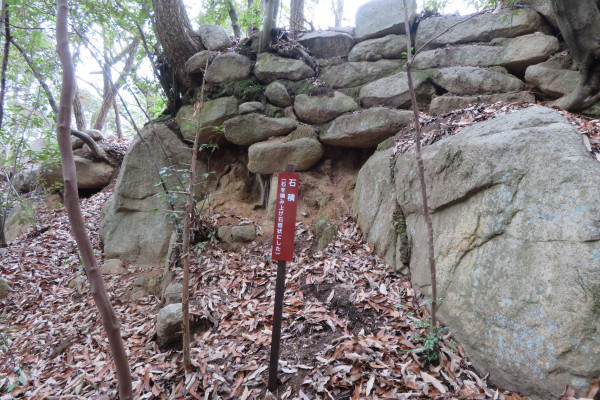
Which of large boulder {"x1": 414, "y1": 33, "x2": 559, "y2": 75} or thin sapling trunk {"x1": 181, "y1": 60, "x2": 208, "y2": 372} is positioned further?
large boulder {"x1": 414, "y1": 33, "x2": 559, "y2": 75}

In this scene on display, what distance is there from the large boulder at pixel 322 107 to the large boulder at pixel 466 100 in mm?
1356

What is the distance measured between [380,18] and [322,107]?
98.5 inches

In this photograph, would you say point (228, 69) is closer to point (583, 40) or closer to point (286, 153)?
point (286, 153)

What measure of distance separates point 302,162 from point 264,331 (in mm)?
3090

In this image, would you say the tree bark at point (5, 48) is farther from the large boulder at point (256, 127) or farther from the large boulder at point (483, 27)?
the large boulder at point (483, 27)

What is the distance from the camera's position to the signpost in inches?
100

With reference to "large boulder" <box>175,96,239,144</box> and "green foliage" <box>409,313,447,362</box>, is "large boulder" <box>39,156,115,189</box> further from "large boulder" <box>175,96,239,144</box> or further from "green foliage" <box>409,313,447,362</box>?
"green foliage" <box>409,313,447,362</box>

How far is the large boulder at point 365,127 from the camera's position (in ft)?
16.6

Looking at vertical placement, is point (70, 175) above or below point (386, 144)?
below

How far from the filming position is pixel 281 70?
6.23 m

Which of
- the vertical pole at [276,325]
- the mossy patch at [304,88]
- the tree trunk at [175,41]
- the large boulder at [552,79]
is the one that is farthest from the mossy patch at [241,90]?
the large boulder at [552,79]

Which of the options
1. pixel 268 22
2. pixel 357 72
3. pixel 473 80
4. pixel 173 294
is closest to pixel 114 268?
pixel 173 294

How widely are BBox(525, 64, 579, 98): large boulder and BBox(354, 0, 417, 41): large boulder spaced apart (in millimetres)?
2460

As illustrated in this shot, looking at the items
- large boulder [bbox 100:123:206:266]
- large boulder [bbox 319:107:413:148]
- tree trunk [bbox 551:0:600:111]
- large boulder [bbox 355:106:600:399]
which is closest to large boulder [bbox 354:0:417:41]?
large boulder [bbox 319:107:413:148]
